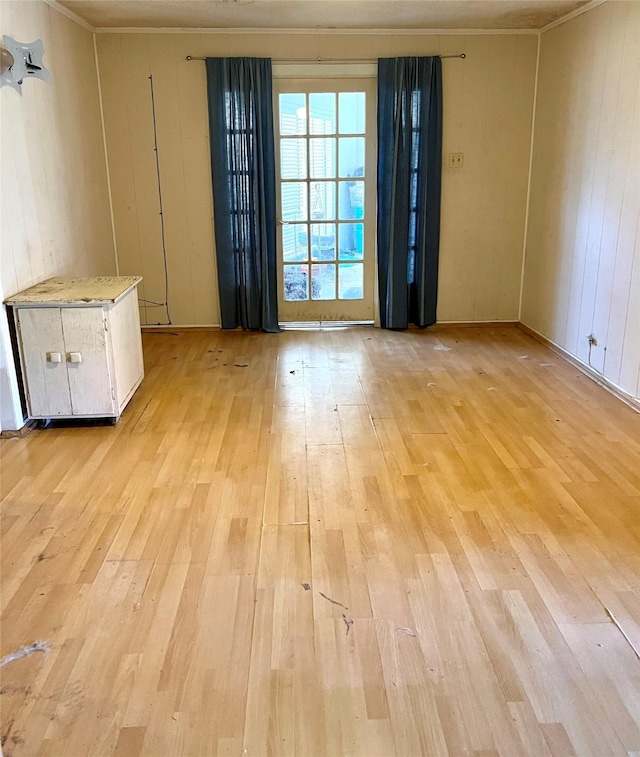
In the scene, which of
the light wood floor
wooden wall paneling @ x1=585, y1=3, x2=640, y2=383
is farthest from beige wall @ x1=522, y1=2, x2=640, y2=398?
the light wood floor

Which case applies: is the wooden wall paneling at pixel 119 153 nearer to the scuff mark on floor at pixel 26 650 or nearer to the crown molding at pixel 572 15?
the crown molding at pixel 572 15

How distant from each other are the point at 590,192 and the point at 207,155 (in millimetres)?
2902

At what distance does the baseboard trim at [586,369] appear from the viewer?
380cm

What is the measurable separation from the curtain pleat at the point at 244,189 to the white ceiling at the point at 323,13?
0.41 metres

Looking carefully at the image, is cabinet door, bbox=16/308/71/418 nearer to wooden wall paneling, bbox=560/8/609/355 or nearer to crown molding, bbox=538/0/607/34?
wooden wall paneling, bbox=560/8/609/355

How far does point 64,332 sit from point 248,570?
5.80ft

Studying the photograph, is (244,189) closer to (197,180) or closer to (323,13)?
(197,180)

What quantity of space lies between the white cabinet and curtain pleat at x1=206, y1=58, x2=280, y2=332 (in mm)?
1849

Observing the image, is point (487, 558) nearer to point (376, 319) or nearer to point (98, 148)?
point (376, 319)

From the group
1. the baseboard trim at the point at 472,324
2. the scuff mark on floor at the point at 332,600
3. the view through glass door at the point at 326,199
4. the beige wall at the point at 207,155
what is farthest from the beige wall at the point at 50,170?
the baseboard trim at the point at 472,324

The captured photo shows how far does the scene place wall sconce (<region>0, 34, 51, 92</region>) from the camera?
129 inches

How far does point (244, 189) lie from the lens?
5215mm

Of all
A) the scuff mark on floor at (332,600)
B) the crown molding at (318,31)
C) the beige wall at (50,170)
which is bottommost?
the scuff mark on floor at (332,600)

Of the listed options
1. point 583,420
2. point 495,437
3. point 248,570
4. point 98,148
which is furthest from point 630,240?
point 98,148
